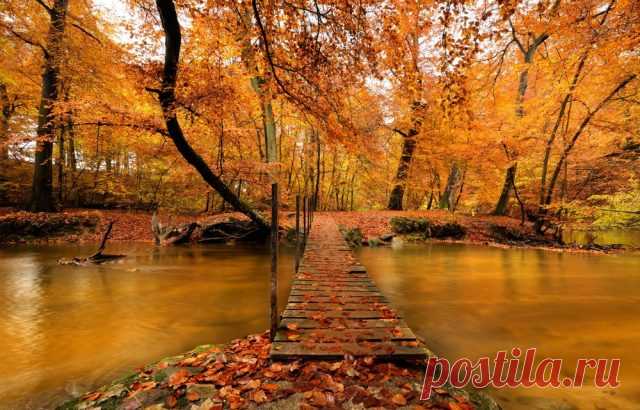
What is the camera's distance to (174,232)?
12641 millimetres

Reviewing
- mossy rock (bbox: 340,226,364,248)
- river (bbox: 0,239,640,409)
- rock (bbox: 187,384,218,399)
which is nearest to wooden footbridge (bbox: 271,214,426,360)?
rock (bbox: 187,384,218,399)

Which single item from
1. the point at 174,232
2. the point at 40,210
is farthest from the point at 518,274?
the point at 40,210

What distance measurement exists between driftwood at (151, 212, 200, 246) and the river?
272 cm

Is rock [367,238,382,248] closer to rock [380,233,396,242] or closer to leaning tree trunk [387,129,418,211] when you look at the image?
rock [380,233,396,242]

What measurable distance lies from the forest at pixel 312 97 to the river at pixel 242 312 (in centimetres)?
326

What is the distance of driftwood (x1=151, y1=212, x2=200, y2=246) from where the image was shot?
40.7 ft

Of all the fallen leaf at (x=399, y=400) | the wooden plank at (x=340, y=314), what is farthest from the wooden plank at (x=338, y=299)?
the fallen leaf at (x=399, y=400)

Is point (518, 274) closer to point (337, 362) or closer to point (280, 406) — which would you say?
point (337, 362)

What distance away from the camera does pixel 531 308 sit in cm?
546

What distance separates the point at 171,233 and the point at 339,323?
11473 mm

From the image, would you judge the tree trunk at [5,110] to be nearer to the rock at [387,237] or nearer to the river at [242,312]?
the river at [242,312]

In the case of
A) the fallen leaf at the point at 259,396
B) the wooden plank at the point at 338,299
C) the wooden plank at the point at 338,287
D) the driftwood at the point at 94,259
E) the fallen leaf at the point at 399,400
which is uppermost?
the wooden plank at the point at 338,287

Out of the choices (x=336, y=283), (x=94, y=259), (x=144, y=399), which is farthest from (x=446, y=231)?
(x=144, y=399)

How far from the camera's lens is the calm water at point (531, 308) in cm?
317
